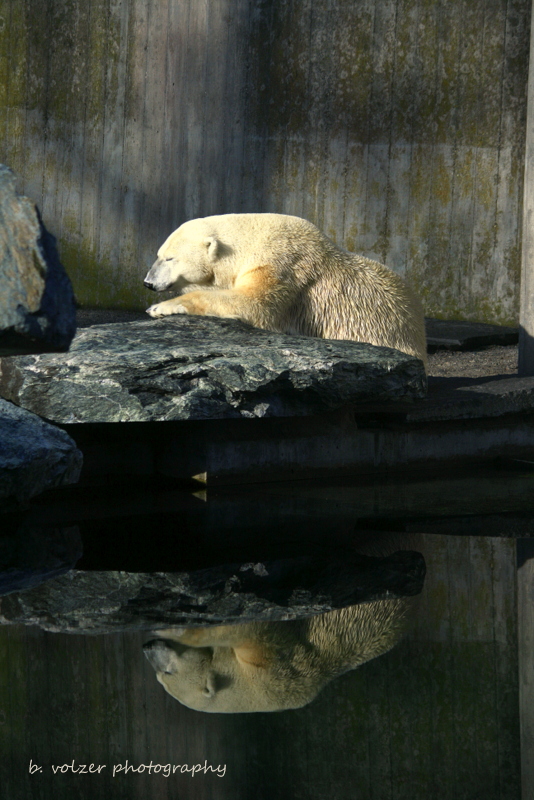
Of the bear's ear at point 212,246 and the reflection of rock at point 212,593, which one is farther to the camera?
the bear's ear at point 212,246

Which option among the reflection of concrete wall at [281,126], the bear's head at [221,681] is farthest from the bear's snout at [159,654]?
the reflection of concrete wall at [281,126]

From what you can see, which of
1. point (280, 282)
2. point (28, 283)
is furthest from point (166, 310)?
point (28, 283)

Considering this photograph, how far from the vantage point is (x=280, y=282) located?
165 inches

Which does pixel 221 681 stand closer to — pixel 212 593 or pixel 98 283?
pixel 212 593

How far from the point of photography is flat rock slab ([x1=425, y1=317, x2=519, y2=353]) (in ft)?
21.3

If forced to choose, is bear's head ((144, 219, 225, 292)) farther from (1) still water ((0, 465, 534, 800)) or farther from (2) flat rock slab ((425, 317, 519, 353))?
(2) flat rock slab ((425, 317, 519, 353))

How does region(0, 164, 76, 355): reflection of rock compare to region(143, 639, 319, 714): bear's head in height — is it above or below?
above

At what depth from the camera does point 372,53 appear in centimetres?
754

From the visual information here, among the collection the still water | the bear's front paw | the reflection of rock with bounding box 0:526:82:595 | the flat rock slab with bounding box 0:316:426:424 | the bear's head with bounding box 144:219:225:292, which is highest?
the bear's head with bounding box 144:219:225:292

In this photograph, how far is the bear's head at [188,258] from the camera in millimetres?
4312

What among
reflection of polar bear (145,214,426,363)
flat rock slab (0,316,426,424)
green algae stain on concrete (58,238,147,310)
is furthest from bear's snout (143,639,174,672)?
green algae stain on concrete (58,238,147,310)

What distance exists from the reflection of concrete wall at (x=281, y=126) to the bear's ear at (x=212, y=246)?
3.64m

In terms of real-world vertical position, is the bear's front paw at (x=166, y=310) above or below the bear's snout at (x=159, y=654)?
above

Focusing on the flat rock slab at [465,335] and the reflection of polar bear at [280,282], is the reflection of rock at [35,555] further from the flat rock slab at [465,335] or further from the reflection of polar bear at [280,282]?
the flat rock slab at [465,335]
